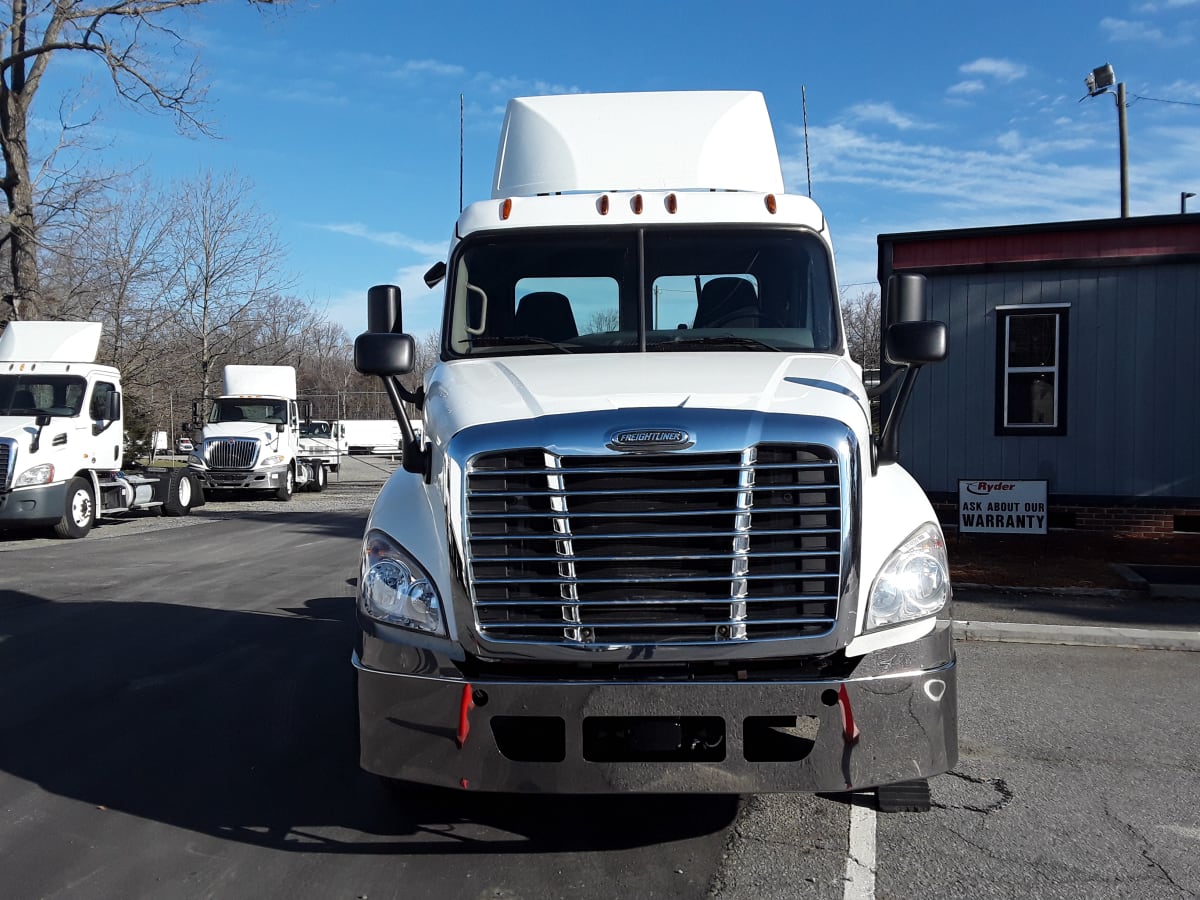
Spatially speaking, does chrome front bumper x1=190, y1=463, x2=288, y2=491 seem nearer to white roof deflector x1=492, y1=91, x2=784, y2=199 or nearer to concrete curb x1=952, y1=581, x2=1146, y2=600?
concrete curb x1=952, y1=581, x2=1146, y2=600

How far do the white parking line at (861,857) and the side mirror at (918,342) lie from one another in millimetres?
1931

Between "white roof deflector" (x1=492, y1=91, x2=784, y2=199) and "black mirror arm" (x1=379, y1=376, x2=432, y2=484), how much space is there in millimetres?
1801

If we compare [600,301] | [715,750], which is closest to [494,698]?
[715,750]

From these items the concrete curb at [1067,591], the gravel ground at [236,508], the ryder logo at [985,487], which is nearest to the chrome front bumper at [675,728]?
the concrete curb at [1067,591]

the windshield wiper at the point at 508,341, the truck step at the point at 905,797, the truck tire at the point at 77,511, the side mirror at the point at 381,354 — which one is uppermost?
the windshield wiper at the point at 508,341

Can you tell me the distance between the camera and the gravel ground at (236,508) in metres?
16.7

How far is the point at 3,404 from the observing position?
16.0 m

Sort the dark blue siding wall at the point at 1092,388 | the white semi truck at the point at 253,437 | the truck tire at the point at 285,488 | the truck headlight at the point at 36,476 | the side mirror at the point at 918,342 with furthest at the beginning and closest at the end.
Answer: the truck tire at the point at 285,488 < the white semi truck at the point at 253,437 < the truck headlight at the point at 36,476 < the dark blue siding wall at the point at 1092,388 < the side mirror at the point at 918,342

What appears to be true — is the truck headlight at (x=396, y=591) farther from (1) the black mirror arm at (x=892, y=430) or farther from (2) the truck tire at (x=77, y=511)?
(2) the truck tire at (x=77, y=511)

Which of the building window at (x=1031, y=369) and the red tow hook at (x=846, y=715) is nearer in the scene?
the red tow hook at (x=846, y=715)

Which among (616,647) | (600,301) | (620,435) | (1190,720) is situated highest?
(600,301)

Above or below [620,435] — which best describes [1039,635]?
below

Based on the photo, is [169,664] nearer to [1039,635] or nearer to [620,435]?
[620,435]

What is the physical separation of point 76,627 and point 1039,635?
778 centimetres
